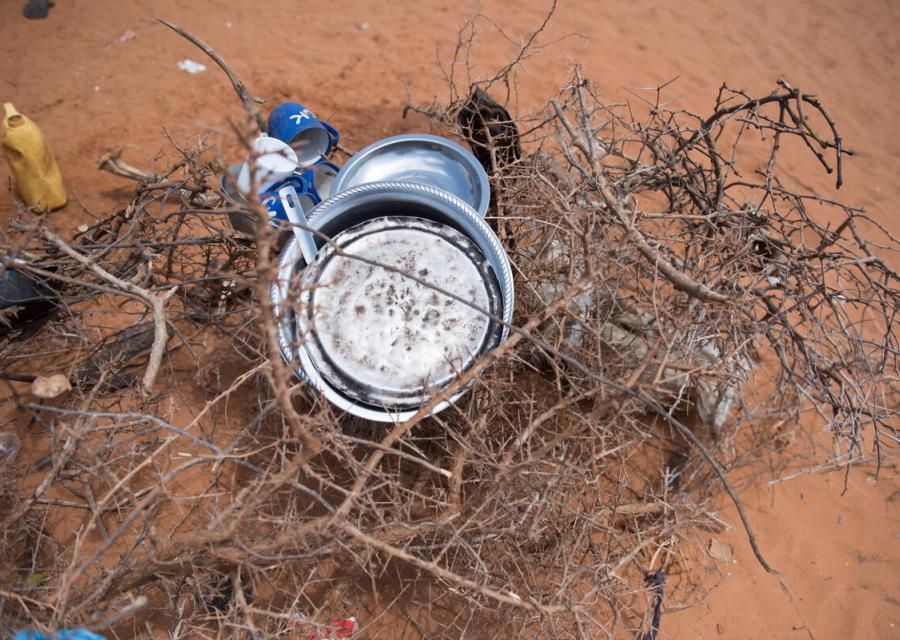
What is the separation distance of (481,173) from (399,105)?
204 centimetres

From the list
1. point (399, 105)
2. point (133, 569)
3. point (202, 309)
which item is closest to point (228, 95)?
point (399, 105)

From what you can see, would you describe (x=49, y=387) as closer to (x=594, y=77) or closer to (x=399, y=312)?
(x=399, y=312)

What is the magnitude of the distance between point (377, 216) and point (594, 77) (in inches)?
132

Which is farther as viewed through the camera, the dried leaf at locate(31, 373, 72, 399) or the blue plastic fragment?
the dried leaf at locate(31, 373, 72, 399)

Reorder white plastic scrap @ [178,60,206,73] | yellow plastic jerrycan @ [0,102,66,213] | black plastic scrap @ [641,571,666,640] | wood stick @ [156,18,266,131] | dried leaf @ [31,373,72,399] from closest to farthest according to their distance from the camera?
dried leaf @ [31,373,72,399] → black plastic scrap @ [641,571,666,640] → wood stick @ [156,18,266,131] → yellow plastic jerrycan @ [0,102,66,213] → white plastic scrap @ [178,60,206,73]

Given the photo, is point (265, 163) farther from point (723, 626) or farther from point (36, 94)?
point (36, 94)

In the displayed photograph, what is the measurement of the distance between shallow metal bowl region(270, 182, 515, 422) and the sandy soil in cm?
158

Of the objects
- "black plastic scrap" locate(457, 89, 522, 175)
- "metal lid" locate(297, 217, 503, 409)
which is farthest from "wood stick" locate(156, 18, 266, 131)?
"black plastic scrap" locate(457, 89, 522, 175)

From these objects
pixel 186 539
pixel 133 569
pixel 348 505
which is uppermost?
pixel 348 505

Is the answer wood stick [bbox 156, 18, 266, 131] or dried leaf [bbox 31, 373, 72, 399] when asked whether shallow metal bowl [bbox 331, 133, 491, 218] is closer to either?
wood stick [bbox 156, 18, 266, 131]

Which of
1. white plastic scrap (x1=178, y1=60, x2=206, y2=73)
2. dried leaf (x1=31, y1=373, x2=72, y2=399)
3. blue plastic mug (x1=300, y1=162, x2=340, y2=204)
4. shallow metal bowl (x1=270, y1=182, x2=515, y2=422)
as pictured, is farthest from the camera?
white plastic scrap (x1=178, y1=60, x2=206, y2=73)

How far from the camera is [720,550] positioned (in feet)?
8.43

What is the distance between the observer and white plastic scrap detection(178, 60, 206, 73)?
432 centimetres

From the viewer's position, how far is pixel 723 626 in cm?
242
